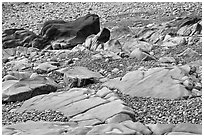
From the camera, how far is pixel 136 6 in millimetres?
23000

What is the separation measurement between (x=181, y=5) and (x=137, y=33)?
5.71 m

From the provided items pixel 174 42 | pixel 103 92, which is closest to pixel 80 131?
pixel 103 92

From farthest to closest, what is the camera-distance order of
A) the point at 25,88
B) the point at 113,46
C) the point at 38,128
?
the point at 113,46, the point at 25,88, the point at 38,128

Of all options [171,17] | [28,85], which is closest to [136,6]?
[171,17]

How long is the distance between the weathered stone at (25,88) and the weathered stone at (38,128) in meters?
1.84

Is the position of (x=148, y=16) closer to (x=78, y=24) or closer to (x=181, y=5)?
(x=181, y=5)

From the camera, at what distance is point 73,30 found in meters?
16.5

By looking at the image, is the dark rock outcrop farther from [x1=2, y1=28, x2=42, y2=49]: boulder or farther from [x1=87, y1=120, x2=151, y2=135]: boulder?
[x1=87, y1=120, x2=151, y2=135]: boulder

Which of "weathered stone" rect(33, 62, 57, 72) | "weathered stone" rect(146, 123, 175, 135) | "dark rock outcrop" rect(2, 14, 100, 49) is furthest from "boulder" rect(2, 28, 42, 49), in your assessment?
"weathered stone" rect(146, 123, 175, 135)

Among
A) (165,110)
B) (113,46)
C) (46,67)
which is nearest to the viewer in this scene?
(165,110)

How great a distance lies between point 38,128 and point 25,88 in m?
2.67

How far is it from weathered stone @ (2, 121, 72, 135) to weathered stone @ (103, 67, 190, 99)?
2.24m

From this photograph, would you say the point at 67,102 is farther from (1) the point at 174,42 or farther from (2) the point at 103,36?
(2) the point at 103,36

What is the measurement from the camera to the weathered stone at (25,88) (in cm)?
905
